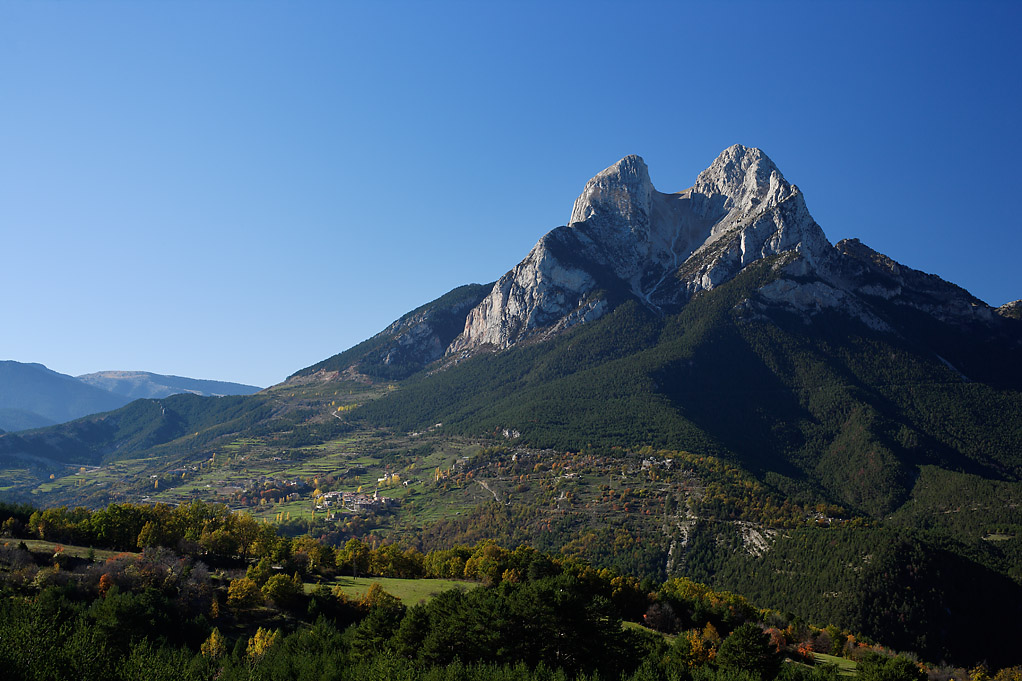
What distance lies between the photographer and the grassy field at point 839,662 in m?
74.0

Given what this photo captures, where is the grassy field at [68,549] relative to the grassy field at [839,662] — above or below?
above

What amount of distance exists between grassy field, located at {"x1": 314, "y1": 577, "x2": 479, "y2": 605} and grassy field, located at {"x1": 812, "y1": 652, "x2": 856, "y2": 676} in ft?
168

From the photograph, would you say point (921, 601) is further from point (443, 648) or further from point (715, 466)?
point (443, 648)

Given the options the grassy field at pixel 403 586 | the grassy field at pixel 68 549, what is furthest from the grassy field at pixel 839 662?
the grassy field at pixel 68 549

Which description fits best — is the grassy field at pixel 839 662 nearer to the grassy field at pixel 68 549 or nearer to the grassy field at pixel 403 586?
the grassy field at pixel 403 586

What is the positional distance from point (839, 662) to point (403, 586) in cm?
6628

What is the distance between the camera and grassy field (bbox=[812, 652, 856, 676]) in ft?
243

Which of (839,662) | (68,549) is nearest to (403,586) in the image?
(68,549)

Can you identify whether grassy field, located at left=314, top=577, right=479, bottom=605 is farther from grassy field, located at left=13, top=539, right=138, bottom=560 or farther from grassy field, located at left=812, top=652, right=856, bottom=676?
grassy field, located at left=812, top=652, right=856, bottom=676

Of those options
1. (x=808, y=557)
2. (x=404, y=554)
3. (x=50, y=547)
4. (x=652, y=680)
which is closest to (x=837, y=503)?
(x=808, y=557)

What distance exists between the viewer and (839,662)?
80750 mm

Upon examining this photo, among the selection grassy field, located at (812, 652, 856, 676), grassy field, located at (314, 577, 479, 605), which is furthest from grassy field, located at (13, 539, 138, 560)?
grassy field, located at (812, 652, 856, 676)

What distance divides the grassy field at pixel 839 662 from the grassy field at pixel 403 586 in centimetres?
5114

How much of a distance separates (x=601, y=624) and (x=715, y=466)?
471ft
